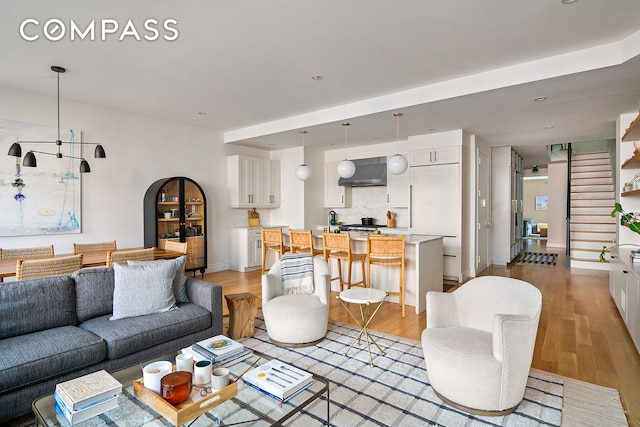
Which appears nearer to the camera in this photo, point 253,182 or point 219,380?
point 219,380

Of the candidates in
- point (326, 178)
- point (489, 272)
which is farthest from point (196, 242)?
point (489, 272)

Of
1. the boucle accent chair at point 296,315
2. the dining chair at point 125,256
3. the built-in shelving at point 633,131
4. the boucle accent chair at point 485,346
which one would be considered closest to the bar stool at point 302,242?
the boucle accent chair at point 296,315

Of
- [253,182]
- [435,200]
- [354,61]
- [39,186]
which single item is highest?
[354,61]

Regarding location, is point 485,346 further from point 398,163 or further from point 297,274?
point 398,163

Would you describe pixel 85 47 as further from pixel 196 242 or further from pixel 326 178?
pixel 326 178

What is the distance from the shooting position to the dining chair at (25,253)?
3.66 metres

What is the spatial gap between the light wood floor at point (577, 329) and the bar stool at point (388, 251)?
0.55 metres

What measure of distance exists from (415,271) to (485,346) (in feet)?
6.93

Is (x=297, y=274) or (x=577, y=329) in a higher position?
(x=297, y=274)

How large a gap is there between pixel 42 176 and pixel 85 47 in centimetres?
211

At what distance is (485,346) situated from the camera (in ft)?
7.10

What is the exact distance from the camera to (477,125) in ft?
17.6

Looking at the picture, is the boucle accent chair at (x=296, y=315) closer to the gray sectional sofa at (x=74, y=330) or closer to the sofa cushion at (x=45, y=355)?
the gray sectional sofa at (x=74, y=330)

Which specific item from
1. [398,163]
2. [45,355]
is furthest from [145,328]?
[398,163]
